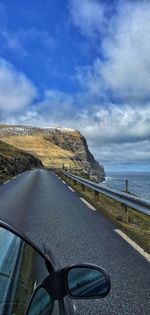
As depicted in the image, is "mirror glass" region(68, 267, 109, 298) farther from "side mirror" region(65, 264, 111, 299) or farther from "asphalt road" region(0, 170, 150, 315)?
"asphalt road" region(0, 170, 150, 315)

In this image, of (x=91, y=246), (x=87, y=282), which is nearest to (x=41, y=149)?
(x=91, y=246)

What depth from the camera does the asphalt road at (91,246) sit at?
5051mm

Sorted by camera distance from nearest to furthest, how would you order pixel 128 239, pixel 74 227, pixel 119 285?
1. pixel 119 285
2. pixel 128 239
3. pixel 74 227

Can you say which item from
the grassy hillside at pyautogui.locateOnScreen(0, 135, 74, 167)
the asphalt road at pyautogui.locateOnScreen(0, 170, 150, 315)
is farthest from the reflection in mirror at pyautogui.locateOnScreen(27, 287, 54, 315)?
the grassy hillside at pyautogui.locateOnScreen(0, 135, 74, 167)

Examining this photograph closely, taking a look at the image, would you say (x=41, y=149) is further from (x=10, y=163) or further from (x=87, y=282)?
(x=87, y=282)

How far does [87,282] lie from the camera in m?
2.85

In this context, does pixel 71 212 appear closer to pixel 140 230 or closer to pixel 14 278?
pixel 140 230

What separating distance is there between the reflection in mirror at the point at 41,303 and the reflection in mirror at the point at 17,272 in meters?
0.04

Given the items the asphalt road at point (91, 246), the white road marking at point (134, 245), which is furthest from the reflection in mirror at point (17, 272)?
the white road marking at point (134, 245)

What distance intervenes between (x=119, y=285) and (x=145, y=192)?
Result: 9.78 m

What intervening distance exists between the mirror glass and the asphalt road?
77cm

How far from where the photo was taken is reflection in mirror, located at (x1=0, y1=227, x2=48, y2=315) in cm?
222

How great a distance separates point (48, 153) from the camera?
172 meters

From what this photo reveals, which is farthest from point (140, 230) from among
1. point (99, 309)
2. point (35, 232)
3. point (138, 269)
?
point (99, 309)
